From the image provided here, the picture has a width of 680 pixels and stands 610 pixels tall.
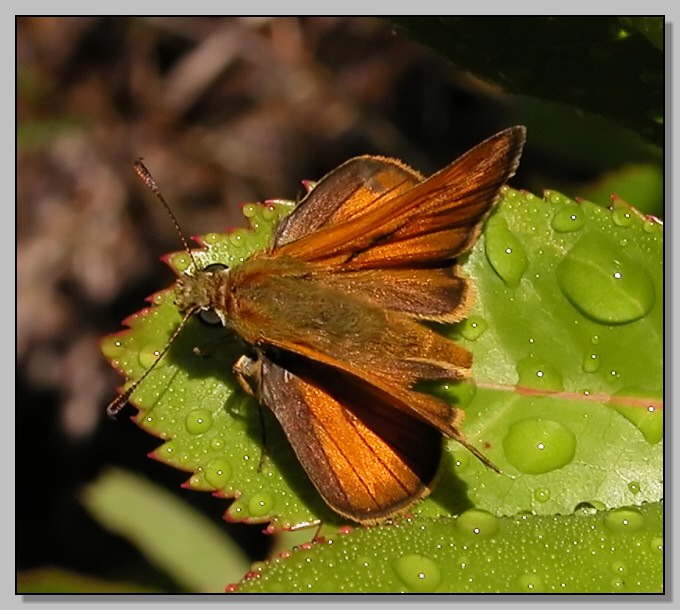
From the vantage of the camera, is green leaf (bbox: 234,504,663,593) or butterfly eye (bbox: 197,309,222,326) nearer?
green leaf (bbox: 234,504,663,593)

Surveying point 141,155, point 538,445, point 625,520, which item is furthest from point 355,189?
point 141,155

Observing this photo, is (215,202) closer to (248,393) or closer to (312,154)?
(312,154)

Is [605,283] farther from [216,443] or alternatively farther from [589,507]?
[216,443]

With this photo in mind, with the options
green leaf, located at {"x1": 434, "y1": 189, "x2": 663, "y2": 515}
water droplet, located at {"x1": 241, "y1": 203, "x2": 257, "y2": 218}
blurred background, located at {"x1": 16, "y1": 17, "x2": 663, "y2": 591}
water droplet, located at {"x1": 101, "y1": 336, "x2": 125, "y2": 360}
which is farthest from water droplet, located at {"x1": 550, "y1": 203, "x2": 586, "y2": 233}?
blurred background, located at {"x1": 16, "y1": 17, "x2": 663, "y2": 591}

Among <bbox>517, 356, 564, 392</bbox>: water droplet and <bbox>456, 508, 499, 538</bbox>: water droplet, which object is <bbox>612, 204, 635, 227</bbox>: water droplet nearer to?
<bbox>517, 356, 564, 392</bbox>: water droplet

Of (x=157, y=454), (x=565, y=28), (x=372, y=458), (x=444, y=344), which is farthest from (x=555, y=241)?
(x=157, y=454)

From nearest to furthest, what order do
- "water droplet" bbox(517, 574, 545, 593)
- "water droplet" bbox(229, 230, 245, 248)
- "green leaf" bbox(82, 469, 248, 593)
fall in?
"water droplet" bbox(517, 574, 545, 593)
"water droplet" bbox(229, 230, 245, 248)
"green leaf" bbox(82, 469, 248, 593)
